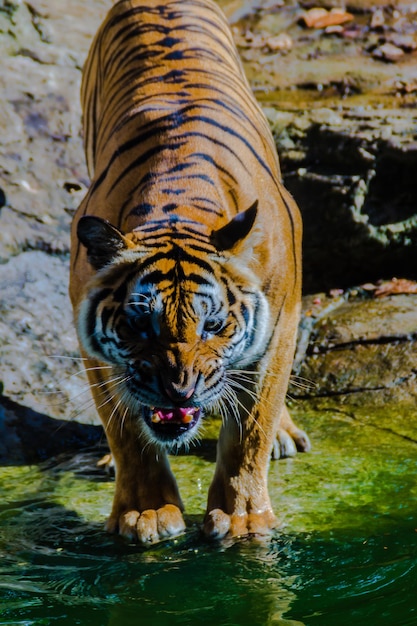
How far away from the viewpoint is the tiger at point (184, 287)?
3340mm

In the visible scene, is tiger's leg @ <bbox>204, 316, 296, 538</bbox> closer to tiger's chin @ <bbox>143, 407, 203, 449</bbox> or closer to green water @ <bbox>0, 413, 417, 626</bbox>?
green water @ <bbox>0, 413, 417, 626</bbox>

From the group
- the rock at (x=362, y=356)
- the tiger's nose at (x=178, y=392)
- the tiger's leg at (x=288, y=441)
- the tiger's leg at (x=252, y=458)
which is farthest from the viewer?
the rock at (x=362, y=356)

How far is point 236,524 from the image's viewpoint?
3.80 m

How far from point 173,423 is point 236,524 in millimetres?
551

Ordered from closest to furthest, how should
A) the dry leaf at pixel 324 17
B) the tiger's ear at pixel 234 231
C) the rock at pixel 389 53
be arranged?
the tiger's ear at pixel 234 231, the rock at pixel 389 53, the dry leaf at pixel 324 17

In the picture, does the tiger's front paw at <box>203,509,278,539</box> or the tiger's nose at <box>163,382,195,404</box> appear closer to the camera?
the tiger's nose at <box>163,382,195,404</box>

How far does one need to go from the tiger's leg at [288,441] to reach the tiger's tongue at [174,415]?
3.91ft

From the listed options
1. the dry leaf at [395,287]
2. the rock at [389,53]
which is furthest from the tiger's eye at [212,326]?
the rock at [389,53]

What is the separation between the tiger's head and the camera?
3268 mm

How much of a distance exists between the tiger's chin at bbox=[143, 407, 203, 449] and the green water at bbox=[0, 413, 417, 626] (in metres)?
0.42

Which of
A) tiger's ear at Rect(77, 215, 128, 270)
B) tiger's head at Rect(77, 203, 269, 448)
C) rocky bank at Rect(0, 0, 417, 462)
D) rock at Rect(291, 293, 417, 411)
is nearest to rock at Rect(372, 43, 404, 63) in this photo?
rocky bank at Rect(0, 0, 417, 462)

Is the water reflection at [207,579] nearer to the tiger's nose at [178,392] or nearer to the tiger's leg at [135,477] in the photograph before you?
the tiger's leg at [135,477]

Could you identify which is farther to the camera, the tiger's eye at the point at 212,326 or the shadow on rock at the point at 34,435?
the shadow on rock at the point at 34,435

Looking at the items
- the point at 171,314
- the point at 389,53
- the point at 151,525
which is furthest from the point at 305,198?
the point at 171,314
